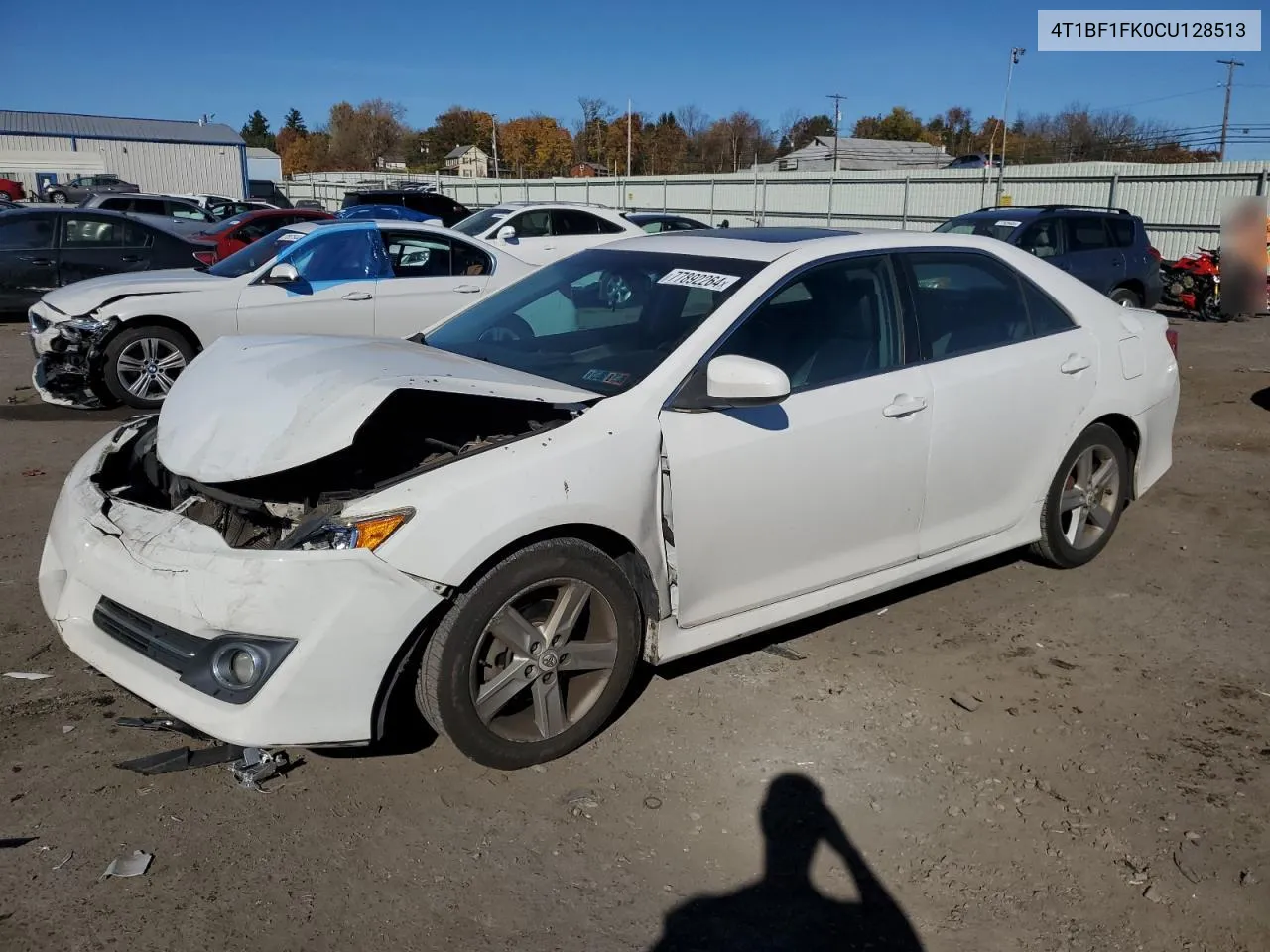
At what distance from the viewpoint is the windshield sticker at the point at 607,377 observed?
Answer: 3500 mm

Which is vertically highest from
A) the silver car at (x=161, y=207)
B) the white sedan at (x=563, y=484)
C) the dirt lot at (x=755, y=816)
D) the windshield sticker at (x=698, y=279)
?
the silver car at (x=161, y=207)

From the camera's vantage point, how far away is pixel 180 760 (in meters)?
3.21

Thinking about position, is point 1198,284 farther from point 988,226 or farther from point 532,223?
point 532,223

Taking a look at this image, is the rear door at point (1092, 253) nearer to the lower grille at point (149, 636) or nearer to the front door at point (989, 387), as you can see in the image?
the front door at point (989, 387)

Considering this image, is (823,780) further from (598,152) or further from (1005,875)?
(598,152)

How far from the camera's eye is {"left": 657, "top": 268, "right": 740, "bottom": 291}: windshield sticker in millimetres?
3773

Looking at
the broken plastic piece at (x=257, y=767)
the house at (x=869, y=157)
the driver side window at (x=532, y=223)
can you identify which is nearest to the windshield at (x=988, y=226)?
the driver side window at (x=532, y=223)

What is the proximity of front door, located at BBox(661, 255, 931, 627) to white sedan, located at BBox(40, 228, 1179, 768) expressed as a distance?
1cm

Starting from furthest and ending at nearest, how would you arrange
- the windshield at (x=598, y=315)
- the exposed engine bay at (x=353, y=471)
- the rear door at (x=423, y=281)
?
the rear door at (x=423, y=281) < the windshield at (x=598, y=315) < the exposed engine bay at (x=353, y=471)

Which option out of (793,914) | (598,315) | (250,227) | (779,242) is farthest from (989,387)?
(250,227)

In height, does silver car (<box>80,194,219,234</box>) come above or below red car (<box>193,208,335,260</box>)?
above

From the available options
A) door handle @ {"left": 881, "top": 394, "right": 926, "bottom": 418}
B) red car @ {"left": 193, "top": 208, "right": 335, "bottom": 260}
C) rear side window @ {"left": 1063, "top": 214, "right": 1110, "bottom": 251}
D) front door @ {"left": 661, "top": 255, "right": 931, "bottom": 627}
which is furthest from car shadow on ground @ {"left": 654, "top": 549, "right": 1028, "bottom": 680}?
red car @ {"left": 193, "top": 208, "right": 335, "bottom": 260}

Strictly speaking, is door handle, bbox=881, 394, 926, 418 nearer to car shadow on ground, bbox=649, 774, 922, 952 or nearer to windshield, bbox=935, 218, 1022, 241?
car shadow on ground, bbox=649, 774, 922, 952

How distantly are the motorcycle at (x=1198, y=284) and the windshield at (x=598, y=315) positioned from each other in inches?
563
